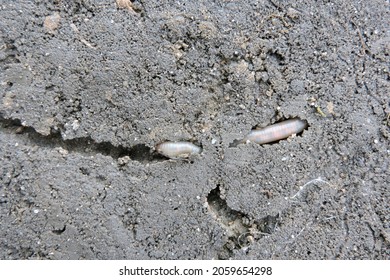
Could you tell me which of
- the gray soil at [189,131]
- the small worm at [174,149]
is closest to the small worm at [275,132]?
the gray soil at [189,131]

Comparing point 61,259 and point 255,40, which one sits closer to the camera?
point 61,259

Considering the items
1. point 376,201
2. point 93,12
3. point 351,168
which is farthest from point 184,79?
point 376,201

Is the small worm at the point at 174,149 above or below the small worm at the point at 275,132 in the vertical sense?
below

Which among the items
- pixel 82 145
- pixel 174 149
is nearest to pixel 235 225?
pixel 174 149

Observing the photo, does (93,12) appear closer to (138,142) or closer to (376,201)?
(138,142)

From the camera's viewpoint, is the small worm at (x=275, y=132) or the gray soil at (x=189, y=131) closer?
the gray soil at (x=189, y=131)

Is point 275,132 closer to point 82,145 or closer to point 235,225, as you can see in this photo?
point 235,225

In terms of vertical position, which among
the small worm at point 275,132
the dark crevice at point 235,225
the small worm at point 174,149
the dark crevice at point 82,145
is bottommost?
the dark crevice at point 235,225

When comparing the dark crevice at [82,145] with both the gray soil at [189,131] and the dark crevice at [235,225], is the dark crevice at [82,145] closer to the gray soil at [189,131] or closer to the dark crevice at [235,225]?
the gray soil at [189,131]
